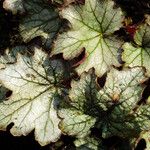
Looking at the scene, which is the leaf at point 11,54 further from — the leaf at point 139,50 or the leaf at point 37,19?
the leaf at point 139,50

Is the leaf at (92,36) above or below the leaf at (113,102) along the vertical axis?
above

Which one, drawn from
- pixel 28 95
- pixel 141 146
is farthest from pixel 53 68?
pixel 141 146

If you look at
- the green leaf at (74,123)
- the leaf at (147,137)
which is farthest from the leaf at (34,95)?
the leaf at (147,137)

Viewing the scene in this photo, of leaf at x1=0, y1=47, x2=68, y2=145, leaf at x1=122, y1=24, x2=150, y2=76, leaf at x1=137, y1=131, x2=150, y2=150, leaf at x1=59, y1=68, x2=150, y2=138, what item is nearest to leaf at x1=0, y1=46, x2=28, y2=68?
leaf at x1=0, y1=47, x2=68, y2=145

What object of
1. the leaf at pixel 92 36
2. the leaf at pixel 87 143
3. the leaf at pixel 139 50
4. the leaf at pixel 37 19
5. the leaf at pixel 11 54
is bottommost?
the leaf at pixel 87 143

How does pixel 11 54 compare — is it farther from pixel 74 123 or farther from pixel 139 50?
pixel 139 50

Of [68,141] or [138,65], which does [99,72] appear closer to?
[138,65]
